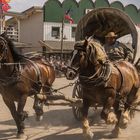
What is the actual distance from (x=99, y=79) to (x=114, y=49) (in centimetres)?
212

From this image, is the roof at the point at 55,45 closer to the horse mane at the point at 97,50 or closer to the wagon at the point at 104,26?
the wagon at the point at 104,26

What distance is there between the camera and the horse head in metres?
6.63

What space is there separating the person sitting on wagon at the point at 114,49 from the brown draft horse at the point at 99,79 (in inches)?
33.8

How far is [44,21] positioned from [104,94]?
3290 centimetres

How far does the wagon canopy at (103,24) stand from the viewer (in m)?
8.70

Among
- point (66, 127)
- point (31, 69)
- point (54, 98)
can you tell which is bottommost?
point (66, 127)

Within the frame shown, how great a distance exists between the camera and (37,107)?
30.6ft

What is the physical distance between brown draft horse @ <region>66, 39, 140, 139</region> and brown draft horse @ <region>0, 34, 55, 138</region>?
59.8 inches

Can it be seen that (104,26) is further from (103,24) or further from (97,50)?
(97,50)

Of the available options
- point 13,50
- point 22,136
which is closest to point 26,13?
point 13,50

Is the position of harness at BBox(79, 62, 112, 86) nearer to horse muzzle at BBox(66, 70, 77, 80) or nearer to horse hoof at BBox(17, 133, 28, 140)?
horse muzzle at BBox(66, 70, 77, 80)

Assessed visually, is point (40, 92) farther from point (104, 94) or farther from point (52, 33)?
point (52, 33)

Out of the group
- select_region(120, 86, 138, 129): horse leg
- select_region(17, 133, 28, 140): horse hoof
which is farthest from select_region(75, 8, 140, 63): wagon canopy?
select_region(17, 133, 28, 140): horse hoof

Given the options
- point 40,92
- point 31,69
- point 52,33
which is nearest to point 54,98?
point 40,92
